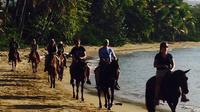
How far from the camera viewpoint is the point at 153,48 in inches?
3088

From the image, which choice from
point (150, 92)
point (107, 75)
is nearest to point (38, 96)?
point (107, 75)

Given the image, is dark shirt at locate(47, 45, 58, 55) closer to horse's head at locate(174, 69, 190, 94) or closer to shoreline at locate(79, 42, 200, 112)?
shoreline at locate(79, 42, 200, 112)

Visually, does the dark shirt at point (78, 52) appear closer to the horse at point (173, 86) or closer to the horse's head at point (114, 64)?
the horse's head at point (114, 64)

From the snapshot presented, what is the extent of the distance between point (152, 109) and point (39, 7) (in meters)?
39.3

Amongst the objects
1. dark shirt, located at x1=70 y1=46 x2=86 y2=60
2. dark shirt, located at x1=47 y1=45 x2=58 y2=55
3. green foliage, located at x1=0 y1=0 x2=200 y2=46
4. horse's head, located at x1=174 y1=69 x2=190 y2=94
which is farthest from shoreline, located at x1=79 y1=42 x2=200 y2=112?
horse's head, located at x1=174 y1=69 x2=190 y2=94

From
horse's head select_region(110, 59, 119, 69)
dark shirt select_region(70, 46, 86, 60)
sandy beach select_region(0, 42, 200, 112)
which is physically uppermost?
dark shirt select_region(70, 46, 86, 60)

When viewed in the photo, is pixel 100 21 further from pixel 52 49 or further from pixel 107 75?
pixel 107 75

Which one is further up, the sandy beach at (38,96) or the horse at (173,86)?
the horse at (173,86)

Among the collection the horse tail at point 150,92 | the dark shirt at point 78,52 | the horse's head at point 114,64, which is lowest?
the horse tail at point 150,92

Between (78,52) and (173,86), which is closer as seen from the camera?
(173,86)

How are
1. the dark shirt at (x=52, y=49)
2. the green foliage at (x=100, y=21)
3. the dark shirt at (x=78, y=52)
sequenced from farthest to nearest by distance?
the green foliage at (x=100, y=21) < the dark shirt at (x=52, y=49) < the dark shirt at (x=78, y=52)

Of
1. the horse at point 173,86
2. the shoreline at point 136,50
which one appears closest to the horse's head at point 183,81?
the horse at point 173,86

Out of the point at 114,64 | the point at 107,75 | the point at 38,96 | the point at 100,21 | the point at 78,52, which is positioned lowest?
the point at 38,96

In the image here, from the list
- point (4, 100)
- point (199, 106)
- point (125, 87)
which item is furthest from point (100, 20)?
point (4, 100)
